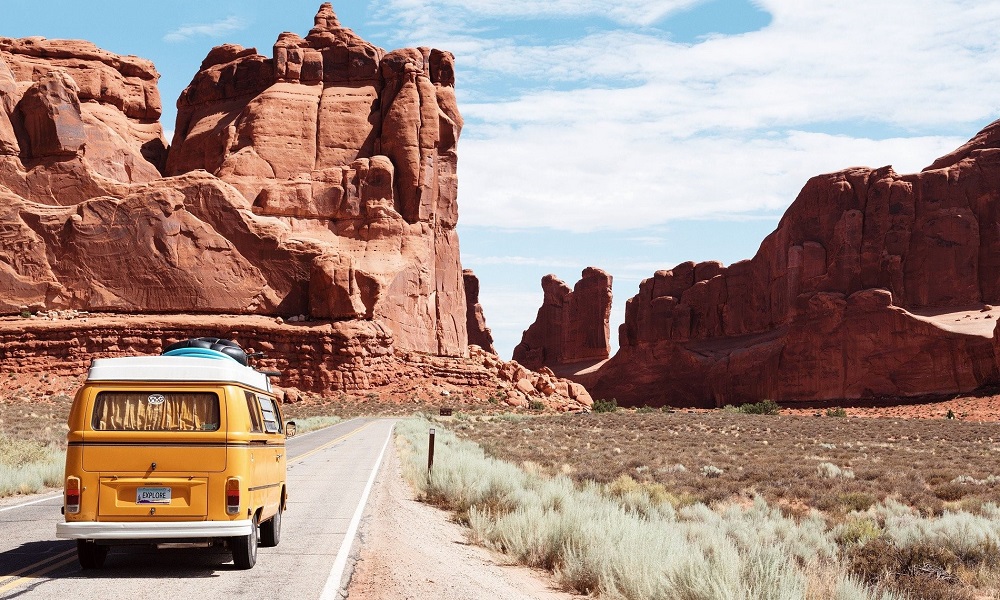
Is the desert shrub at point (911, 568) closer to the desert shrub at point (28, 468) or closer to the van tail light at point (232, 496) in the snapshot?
the van tail light at point (232, 496)

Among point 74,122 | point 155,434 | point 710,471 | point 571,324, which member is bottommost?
point 710,471

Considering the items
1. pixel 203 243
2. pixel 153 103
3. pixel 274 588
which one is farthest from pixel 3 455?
pixel 153 103

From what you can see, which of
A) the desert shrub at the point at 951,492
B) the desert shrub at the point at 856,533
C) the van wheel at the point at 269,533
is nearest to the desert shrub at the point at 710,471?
the desert shrub at the point at 951,492

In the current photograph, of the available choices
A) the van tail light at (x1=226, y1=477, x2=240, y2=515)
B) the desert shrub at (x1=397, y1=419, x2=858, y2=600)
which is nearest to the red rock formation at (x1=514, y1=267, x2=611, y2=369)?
the desert shrub at (x1=397, y1=419, x2=858, y2=600)

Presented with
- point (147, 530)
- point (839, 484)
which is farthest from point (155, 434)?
point (839, 484)

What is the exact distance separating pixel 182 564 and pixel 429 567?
2.61 meters

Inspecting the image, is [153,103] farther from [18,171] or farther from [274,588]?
[274,588]

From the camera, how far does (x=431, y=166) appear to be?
83.1 m

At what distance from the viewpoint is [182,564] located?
32.9 feet

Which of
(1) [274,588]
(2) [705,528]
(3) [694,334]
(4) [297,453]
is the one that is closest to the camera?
(1) [274,588]

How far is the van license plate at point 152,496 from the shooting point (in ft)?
29.9

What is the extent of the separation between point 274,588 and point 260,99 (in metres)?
80.2

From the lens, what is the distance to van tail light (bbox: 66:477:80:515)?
9016 millimetres

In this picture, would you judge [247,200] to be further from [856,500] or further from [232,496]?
[232,496]
